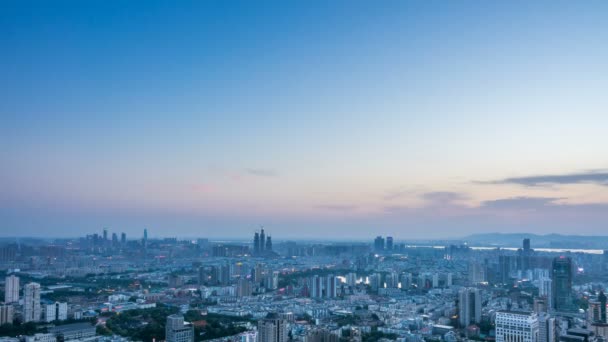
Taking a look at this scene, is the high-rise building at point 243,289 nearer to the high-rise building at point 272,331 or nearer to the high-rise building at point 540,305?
the high-rise building at point 272,331

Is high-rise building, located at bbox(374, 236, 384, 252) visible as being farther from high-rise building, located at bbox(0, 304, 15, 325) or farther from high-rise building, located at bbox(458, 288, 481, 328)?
high-rise building, located at bbox(0, 304, 15, 325)

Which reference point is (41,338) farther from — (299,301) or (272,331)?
(299,301)

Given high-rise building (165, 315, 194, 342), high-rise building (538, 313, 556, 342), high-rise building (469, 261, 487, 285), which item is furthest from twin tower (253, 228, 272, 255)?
high-rise building (538, 313, 556, 342)

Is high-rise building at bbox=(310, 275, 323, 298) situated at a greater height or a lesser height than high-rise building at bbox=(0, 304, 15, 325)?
lesser

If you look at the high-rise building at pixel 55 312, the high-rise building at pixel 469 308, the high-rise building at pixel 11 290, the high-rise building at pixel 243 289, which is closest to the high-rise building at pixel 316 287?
the high-rise building at pixel 243 289

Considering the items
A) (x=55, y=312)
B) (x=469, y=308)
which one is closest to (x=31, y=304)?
(x=55, y=312)

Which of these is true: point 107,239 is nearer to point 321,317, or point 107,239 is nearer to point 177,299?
point 177,299
